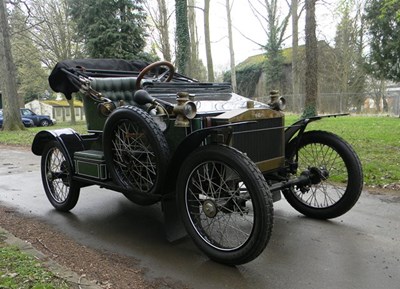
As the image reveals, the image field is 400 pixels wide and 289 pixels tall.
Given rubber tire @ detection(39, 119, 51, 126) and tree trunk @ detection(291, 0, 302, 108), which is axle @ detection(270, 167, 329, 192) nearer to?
tree trunk @ detection(291, 0, 302, 108)

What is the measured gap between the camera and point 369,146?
8.52 metres

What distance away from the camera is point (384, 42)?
1991 cm

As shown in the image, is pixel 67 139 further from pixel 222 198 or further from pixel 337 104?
pixel 337 104

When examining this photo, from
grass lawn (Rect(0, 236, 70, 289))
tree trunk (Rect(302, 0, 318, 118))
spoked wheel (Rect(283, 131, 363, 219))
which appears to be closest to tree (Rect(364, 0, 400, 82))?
tree trunk (Rect(302, 0, 318, 118))

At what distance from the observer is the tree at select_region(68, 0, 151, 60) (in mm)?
19359

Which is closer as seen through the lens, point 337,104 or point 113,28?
point 113,28

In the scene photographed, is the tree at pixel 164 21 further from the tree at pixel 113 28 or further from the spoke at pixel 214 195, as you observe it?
the spoke at pixel 214 195

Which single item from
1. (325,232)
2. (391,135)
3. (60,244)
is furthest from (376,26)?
(60,244)

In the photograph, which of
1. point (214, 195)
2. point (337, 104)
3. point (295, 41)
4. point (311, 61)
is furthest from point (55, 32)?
point (214, 195)

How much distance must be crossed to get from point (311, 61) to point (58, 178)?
36.0 ft

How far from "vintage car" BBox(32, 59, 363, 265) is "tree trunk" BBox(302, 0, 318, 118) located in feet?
29.3

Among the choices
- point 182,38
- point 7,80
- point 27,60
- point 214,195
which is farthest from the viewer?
point 27,60

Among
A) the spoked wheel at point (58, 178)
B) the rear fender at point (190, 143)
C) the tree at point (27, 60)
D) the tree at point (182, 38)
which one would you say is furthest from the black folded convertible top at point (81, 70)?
the tree at point (27, 60)

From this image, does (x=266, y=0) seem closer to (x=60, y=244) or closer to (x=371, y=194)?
(x=371, y=194)
